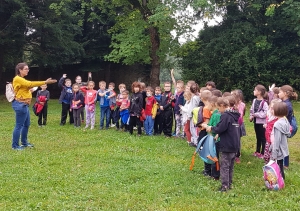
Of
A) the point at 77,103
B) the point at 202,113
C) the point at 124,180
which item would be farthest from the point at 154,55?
the point at 124,180

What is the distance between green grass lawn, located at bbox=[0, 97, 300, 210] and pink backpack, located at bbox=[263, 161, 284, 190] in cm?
12

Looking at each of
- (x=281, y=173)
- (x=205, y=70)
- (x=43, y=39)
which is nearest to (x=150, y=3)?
(x=205, y=70)

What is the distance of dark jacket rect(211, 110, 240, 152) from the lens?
232 inches

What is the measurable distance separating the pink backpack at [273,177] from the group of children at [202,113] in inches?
9.5

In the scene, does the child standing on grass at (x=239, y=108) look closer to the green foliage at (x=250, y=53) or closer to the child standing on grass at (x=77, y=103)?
the child standing on grass at (x=77, y=103)

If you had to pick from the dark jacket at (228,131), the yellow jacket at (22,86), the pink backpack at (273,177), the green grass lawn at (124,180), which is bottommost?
the green grass lawn at (124,180)

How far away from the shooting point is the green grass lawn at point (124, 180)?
209 inches

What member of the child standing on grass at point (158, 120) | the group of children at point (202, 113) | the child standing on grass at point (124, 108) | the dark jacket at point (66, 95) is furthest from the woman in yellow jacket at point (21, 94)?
the dark jacket at point (66, 95)

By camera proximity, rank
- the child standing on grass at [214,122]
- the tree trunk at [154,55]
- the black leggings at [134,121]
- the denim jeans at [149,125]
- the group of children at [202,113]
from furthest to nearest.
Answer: the tree trunk at [154,55] → the denim jeans at [149,125] → the black leggings at [134,121] → the child standing on grass at [214,122] → the group of children at [202,113]

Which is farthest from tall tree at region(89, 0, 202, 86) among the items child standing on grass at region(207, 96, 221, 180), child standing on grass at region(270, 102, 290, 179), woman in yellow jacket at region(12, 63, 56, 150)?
child standing on grass at region(270, 102, 290, 179)

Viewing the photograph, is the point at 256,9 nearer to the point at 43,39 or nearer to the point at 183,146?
the point at 43,39

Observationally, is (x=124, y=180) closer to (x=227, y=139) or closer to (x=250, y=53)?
(x=227, y=139)

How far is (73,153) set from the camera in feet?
27.5

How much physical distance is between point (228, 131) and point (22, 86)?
16.3 ft
